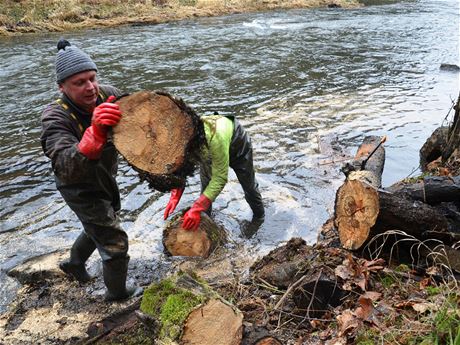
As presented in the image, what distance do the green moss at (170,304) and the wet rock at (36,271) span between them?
2017 mm

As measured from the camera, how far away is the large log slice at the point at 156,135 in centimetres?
283

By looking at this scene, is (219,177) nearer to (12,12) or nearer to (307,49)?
(307,49)

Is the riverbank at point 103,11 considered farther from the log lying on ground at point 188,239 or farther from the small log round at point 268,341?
the small log round at point 268,341

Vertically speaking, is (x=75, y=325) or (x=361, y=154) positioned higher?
(x=361, y=154)

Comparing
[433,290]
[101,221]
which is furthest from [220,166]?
[433,290]


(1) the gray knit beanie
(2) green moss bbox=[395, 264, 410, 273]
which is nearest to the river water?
(2) green moss bbox=[395, 264, 410, 273]

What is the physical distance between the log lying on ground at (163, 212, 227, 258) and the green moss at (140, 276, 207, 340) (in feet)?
6.11

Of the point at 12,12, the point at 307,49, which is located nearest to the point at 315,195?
the point at 307,49

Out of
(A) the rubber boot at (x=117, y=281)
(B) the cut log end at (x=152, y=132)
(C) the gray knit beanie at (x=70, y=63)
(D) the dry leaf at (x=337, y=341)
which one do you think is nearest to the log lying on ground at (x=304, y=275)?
(D) the dry leaf at (x=337, y=341)

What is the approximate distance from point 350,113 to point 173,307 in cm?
710

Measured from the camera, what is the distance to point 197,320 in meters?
2.30

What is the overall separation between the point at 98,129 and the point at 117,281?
5.29ft

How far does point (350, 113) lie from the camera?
8664mm

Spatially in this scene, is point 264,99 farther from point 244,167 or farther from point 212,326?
point 212,326
